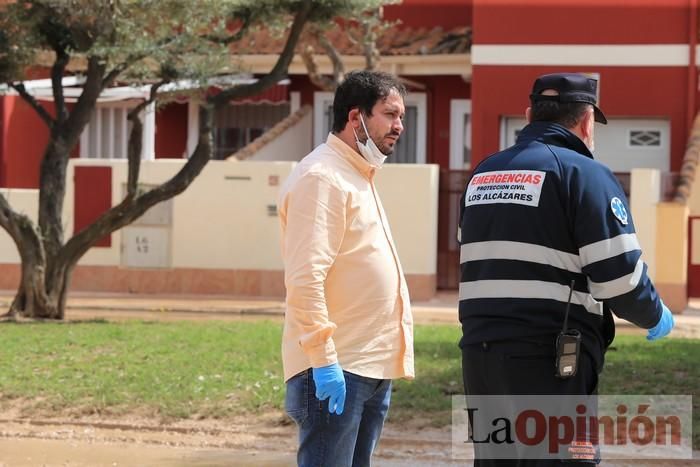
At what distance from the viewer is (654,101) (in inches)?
749

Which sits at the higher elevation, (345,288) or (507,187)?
(507,187)

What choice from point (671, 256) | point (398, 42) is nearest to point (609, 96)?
point (671, 256)

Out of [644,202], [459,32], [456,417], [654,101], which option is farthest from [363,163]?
[459,32]

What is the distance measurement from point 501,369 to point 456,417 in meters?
4.20

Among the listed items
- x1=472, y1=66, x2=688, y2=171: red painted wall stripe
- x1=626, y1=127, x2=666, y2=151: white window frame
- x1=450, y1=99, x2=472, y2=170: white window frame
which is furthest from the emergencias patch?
x1=450, y1=99, x2=472, y2=170: white window frame

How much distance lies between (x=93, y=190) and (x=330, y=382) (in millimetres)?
15099

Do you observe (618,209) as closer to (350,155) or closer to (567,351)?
(567,351)

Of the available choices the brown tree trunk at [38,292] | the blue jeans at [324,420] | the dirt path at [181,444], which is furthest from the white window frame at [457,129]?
the blue jeans at [324,420]

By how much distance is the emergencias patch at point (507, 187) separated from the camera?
4.16m

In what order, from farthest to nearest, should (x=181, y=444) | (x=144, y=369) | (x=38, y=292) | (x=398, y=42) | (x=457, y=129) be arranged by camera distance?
(x=457, y=129) → (x=398, y=42) → (x=38, y=292) → (x=144, y=369) → (x=181, y=444)

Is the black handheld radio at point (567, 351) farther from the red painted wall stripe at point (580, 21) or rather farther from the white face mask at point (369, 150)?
the red painted wall stripe at point (580, 21)

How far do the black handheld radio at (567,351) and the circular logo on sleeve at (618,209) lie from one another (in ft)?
1.24

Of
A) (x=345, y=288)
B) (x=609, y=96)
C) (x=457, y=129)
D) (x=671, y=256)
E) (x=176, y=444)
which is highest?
(x=609, y=96)

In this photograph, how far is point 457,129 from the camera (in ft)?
71.3
